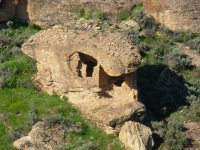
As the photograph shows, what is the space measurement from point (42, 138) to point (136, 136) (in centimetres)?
266

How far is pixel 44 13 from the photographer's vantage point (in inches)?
869

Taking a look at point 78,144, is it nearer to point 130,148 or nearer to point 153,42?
point 130,148

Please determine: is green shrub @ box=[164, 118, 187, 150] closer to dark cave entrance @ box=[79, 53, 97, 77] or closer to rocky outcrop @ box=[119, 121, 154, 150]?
rocky outcrop @ box=[119, 121, 154, 150]

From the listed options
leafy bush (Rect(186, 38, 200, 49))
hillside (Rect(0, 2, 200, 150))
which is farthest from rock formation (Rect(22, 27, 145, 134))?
leafy bush (Rect(186, 38, 200, 49))

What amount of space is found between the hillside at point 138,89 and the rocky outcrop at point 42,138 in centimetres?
10

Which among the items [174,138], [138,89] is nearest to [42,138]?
[174,138]

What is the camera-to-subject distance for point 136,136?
1427 centimetres

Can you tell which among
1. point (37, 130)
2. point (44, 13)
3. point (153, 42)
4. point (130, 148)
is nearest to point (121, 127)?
point (130, 148)

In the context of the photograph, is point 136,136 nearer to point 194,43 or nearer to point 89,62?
point 89,62

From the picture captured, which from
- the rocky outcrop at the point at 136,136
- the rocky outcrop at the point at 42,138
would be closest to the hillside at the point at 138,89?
the rocky outcrop at the point at 42,138

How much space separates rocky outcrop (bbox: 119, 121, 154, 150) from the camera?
558 inches

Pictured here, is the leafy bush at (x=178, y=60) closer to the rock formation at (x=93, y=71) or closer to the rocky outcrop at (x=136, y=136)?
the rock formation at (x=93, y=71)

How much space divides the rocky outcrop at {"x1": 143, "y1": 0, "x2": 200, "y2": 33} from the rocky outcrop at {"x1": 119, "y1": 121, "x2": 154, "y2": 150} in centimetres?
826

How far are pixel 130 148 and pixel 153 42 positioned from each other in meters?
7.90
